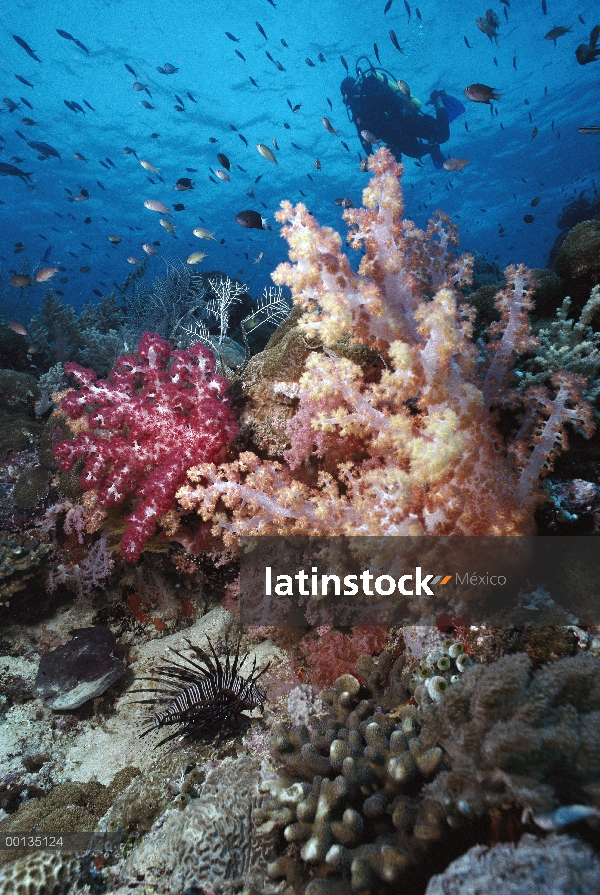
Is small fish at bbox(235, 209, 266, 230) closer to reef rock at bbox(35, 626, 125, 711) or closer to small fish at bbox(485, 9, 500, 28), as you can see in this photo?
reef rock at bbox(35, 626, 125, 711)

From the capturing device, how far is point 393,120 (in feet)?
49.5

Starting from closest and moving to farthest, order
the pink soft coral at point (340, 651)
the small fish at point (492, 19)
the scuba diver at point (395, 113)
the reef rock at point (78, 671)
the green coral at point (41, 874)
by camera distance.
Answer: the green coral at point (41, 874), the pink soft coral at point (340, 651), the reef rock at point (78, 671), the small fish at point (492, 19), the scuba diver at point (395, 113)

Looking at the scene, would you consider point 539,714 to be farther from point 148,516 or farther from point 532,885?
point 148,516

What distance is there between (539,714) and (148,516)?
9.60 feet

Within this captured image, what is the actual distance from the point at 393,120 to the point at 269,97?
3178 centimetres

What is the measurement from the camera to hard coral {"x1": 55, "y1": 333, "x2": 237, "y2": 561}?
11.4 ft

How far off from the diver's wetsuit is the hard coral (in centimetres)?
1483

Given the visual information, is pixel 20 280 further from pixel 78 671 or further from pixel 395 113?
pixel 395 113

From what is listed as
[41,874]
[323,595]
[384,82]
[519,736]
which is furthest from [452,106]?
[41,874]

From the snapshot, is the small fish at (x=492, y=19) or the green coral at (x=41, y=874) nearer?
the green coral at (x=41, y=874)

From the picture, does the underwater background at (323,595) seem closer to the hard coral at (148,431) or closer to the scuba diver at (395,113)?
the hard coral at (148,431)

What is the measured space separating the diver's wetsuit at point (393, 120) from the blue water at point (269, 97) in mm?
13753

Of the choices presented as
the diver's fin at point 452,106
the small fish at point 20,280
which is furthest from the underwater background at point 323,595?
the diver's fin at point 452,106

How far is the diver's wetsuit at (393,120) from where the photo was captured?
47.8 ft
